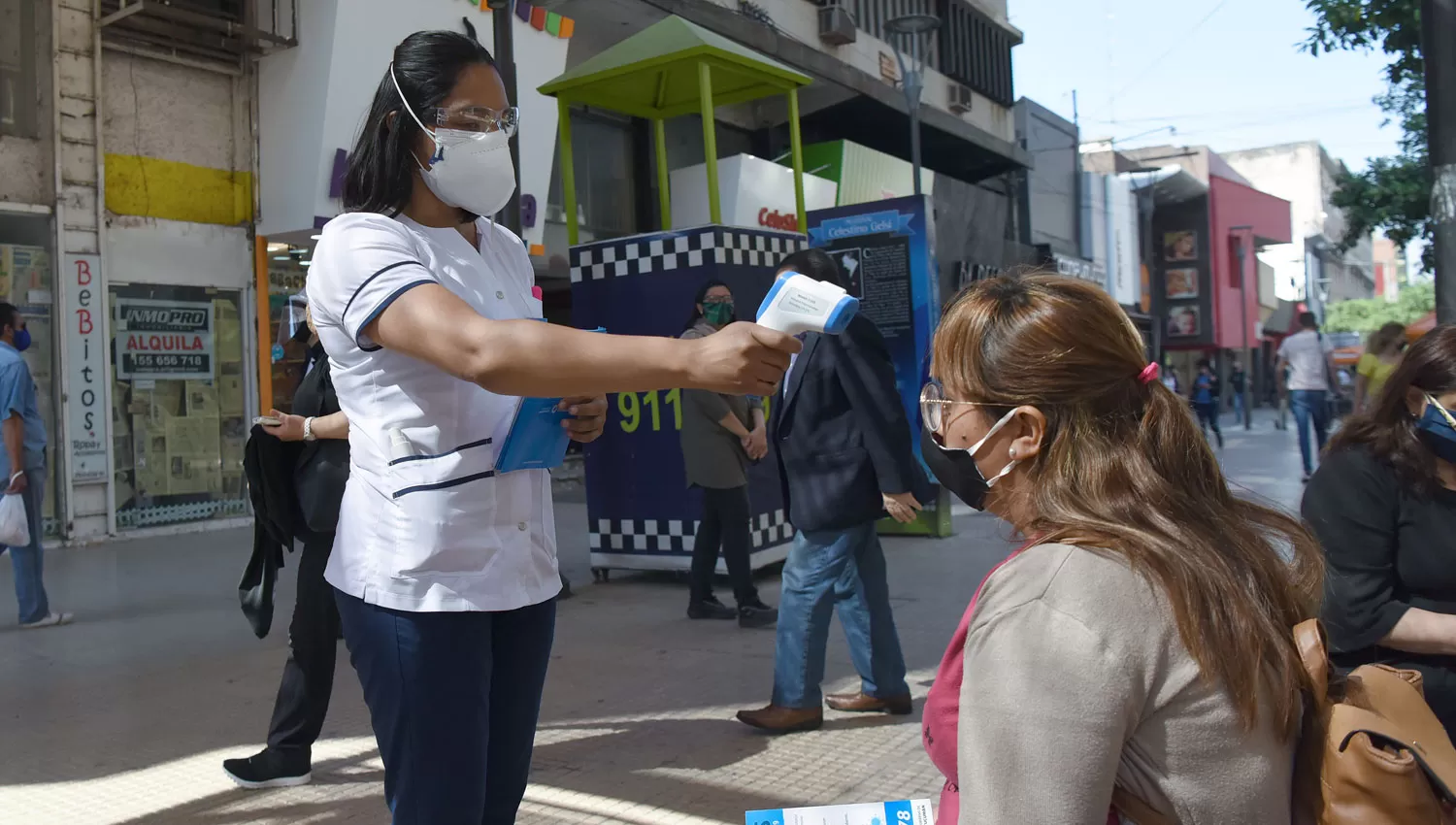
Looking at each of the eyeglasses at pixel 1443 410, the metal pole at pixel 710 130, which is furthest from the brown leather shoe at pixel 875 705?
the metal pole at pixel 710 130

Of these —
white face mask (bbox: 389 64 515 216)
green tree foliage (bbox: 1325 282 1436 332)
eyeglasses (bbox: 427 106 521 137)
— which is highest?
green tree foliage (bbox: 1325 282 1436 332)

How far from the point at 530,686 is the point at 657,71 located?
6.73 metres

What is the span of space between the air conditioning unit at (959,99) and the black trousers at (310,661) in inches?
843

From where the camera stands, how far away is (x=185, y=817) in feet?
12.5

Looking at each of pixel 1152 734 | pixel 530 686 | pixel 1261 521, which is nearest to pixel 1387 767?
pixel 1152 734

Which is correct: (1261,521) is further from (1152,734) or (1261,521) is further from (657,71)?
(657,71)

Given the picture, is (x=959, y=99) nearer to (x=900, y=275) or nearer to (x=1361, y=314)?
(x=900, y=275)

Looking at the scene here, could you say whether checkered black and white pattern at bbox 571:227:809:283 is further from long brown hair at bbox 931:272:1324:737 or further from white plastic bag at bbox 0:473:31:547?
long brown hair at bbox 931:272:1324:737

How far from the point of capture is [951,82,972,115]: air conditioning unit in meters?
23.6

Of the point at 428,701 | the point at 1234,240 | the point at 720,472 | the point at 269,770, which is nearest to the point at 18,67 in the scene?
the point at 720,472

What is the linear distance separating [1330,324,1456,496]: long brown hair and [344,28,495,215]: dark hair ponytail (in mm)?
2266

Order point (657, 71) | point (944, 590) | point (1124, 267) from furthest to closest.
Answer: point (1124, 267) → point (657, 71) → point (944, 590)

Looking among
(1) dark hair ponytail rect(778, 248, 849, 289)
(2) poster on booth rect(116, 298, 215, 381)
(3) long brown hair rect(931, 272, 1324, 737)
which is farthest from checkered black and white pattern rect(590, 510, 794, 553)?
(3) long brown hair rect(931, 272, 1324, 737)

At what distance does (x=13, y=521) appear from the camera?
6473 mm
